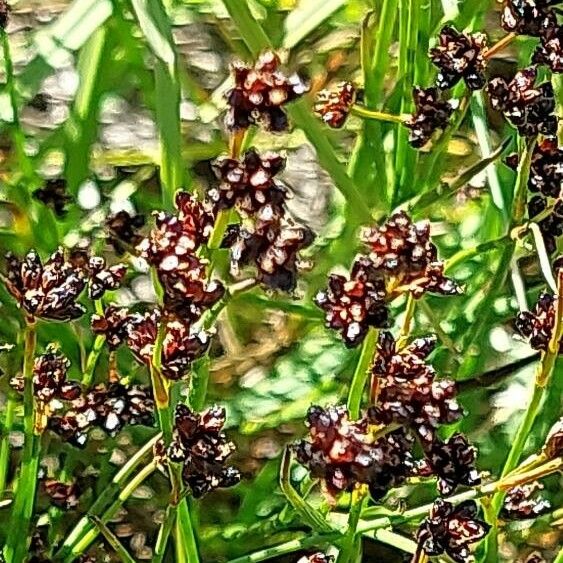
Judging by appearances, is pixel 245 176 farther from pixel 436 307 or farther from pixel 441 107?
pixel 436 307

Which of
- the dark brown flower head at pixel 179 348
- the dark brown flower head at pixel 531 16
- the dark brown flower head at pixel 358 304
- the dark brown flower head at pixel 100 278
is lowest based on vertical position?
the dark brown flower head at pixel 100 278

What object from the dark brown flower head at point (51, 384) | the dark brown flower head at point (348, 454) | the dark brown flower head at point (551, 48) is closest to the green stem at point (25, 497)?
the dark brown flower head at point (51, 384)

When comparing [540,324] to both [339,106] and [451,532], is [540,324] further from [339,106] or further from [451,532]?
[339,106]

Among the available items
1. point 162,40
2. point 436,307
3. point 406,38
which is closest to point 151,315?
point 162,40

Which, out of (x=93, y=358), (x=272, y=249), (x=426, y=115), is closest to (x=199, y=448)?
(x=272, y=249)

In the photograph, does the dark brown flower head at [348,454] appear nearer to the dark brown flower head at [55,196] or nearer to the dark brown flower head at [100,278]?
the dark brown flower head at [100,278]

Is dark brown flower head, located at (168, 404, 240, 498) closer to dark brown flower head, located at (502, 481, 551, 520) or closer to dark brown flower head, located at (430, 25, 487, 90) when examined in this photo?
dark brown flower head, located at (502, 481, 551, 520)

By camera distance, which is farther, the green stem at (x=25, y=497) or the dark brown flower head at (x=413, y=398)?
the green stem at (x=25, y=497)

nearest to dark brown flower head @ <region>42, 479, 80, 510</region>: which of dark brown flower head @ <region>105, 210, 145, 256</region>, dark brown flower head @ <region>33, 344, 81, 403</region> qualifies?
→ dark brown flower head @ <region>33, 344, 81, 403</region>
